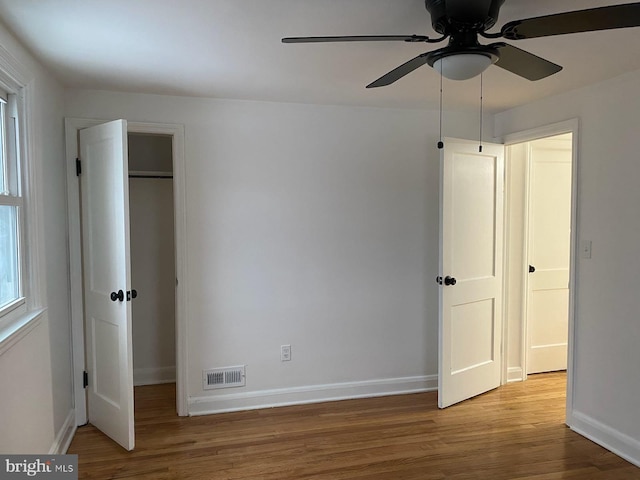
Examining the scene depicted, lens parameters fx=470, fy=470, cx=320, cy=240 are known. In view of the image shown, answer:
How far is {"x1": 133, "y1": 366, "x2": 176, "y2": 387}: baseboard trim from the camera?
415cm

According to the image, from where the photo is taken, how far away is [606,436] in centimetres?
301

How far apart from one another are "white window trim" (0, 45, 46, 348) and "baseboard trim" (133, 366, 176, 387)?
178 cm

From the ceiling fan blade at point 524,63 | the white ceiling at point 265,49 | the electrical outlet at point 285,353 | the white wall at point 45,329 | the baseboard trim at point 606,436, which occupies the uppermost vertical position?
the white ceiling at point 265,49

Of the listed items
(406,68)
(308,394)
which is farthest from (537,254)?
(406,68)

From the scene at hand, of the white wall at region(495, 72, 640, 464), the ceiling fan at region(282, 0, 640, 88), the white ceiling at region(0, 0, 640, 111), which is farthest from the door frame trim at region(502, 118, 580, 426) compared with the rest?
the ceiling fan at region(282, 0, 640, 88)

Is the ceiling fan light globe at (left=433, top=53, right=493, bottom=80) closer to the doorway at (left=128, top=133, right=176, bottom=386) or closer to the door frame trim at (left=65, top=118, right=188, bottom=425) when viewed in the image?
the door frame trim at (left=65, top=118, right=188, bottom=425)

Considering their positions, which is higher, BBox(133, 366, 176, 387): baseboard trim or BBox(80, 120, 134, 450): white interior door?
BBox(80, 120, 134, 450): white interior door

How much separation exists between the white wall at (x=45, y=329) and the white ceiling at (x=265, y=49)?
20 cm

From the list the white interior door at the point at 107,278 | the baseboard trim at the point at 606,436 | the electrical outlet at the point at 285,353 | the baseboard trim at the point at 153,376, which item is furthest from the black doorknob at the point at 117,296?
the baseboard trim at the point at 606,436

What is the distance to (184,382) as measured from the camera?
347 centimetres

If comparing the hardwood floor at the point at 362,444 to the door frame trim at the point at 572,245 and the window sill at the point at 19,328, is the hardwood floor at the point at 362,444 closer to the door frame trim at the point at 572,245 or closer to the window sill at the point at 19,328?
the door frame trim at the point at 572,245

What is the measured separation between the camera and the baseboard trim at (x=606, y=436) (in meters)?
2.82

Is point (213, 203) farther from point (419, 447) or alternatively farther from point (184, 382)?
point (419, 447)

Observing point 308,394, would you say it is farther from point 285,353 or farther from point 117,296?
point 117,296
